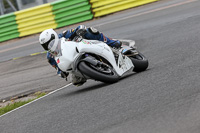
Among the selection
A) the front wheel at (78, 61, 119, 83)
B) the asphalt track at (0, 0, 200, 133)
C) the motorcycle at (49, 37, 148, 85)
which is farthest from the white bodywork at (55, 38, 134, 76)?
the asphalt track at (0, 0, 200, 133)

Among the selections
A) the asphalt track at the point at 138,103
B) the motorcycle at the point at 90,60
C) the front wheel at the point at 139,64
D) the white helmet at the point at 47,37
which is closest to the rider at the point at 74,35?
the white helmet at the point at 47,37

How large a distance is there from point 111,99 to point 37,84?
4.49 metres

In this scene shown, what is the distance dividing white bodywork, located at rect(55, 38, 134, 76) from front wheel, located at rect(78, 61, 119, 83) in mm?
166

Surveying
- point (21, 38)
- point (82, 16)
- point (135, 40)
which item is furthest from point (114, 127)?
point (21, 38)

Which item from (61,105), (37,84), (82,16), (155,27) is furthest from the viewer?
(82,16)

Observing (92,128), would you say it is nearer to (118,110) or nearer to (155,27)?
(118,110)

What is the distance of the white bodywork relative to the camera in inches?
319

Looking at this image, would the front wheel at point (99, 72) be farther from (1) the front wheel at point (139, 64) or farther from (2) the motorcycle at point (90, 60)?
(1) the front wheel at point (139, 64)

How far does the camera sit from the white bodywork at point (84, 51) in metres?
8.09

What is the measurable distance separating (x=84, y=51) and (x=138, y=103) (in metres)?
2.06

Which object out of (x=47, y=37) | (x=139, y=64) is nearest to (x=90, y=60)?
(x=47, y=37)

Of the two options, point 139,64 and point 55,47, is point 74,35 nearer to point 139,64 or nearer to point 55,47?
point 55,47

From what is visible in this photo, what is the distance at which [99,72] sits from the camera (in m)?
7.91

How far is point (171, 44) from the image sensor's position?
1139 centimetres
